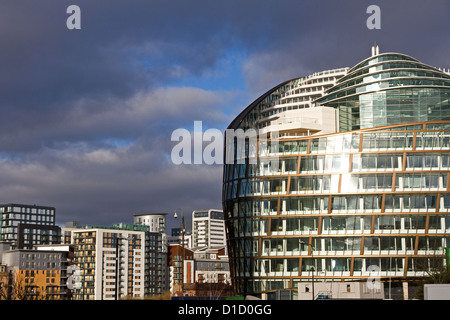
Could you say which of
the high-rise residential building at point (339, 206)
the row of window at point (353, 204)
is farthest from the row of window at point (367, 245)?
the row of window at point (353, 204)

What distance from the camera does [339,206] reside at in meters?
96.7

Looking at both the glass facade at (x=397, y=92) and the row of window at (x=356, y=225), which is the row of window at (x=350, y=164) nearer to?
the row of window at (x=356, y=225)

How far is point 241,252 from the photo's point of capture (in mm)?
104062

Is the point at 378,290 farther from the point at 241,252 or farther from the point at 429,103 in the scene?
the point at 429,103

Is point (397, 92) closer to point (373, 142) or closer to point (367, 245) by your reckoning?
point (373, 142)

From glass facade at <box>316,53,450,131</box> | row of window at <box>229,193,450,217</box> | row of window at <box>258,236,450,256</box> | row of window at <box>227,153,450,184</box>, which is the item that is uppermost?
glass facade at <box>316,53,450,131</box>

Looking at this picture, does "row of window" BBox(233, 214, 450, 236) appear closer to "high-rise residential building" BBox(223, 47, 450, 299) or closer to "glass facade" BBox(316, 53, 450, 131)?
"high-rise residential building" BBox(223, 47, 450, 299)

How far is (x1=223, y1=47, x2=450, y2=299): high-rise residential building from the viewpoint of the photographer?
9394cm

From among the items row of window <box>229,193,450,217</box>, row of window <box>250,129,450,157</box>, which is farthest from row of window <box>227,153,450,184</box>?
row of window <box>229,193,450,217</box>

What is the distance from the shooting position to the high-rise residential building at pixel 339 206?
93938 mm

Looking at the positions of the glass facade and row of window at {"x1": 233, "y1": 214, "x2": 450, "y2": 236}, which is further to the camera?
the glass facade

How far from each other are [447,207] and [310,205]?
1965 cm
